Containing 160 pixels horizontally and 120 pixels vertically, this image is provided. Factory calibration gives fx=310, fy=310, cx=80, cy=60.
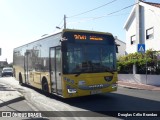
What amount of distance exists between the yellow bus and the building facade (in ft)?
54.4

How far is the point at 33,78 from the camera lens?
18250 millimetres

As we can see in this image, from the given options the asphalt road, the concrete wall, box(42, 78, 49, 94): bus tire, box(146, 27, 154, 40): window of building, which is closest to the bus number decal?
the asphalt road

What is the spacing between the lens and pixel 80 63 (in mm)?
13070

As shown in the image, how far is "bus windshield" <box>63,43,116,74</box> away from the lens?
1291cm

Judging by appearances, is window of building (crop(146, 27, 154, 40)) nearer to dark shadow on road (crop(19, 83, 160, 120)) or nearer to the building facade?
the building facade

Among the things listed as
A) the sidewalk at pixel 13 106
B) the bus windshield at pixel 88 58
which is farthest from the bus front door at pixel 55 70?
the sidewalk at pixel 13 106

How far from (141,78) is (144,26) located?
385 inches

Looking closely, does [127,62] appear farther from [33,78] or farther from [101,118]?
[101,118]

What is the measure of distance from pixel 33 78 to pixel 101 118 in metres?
9.23

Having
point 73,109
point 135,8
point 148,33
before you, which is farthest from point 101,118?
point 135,8

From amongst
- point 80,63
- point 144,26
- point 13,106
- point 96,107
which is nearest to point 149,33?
point 144,26

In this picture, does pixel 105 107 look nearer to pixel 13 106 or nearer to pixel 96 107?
pixel 96 107

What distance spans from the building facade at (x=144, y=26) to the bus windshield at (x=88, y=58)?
16.5 metres

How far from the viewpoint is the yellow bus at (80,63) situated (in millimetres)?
12898
